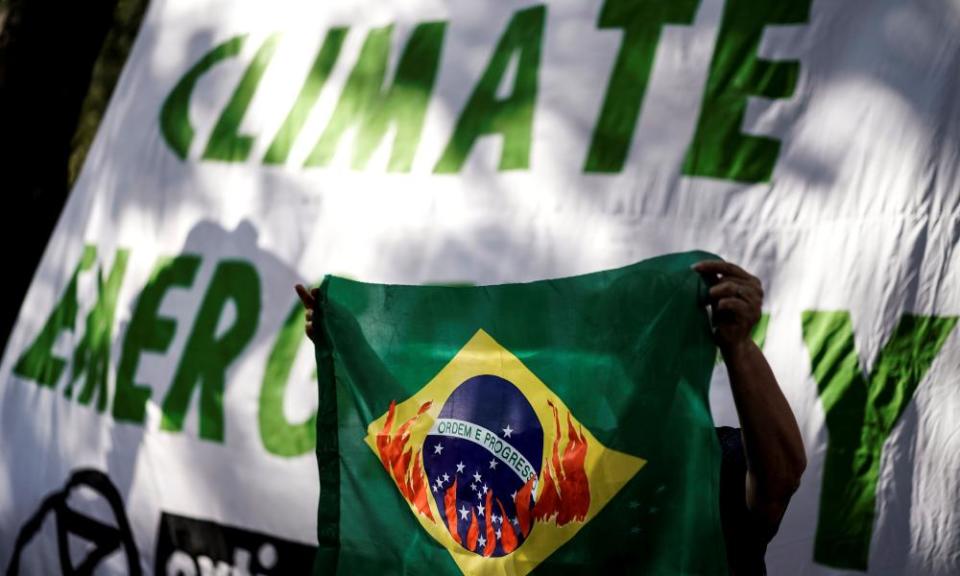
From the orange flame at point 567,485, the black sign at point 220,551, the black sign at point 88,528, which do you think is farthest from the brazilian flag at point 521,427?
the black sign at point 88,528

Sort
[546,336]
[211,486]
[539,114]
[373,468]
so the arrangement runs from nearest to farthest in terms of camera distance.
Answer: [546,336]
[373,468]
[539,114]
[211,486]

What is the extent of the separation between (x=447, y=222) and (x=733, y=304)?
52.5 inches

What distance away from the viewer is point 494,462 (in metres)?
1.95

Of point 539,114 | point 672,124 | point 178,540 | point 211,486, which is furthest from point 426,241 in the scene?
point 178,540

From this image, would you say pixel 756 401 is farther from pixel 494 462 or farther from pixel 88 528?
pixel 88 528

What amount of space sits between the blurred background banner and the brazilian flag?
0.09m

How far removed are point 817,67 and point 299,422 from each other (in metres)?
1.54

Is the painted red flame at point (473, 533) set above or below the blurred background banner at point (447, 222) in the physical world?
below

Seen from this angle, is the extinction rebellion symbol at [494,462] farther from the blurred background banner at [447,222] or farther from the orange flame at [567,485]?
the blurred background banner at [447,222]

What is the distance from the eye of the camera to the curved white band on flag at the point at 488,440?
1913 mm

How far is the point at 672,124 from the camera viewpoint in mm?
2637

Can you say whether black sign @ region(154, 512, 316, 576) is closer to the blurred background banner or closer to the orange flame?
the blurred background banner

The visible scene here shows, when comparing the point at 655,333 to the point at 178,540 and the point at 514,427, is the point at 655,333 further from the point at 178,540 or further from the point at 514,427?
the point at 178,540

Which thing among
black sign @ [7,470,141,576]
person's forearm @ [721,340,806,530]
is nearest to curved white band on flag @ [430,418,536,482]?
person's forearm @ [721,340,806,530]
